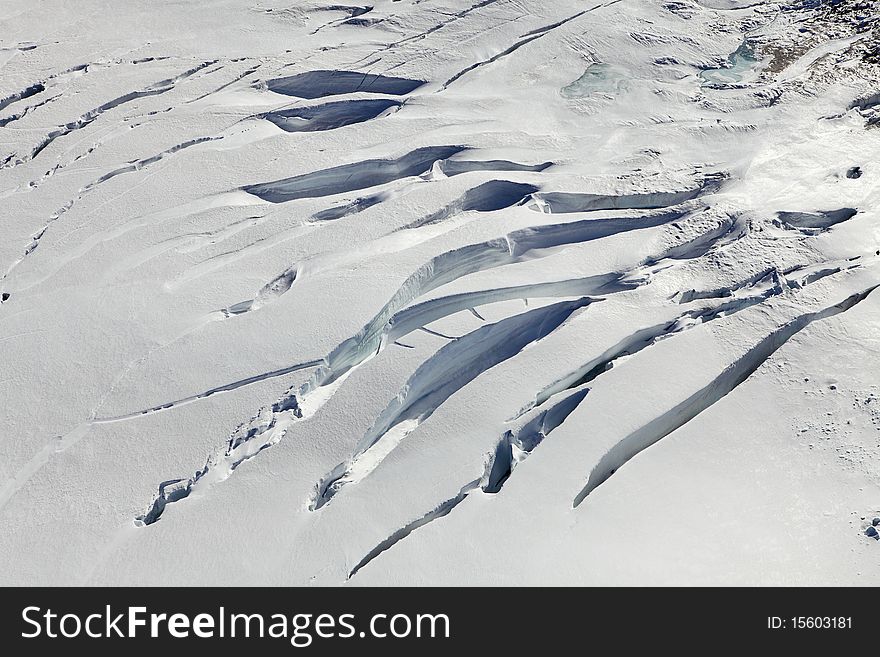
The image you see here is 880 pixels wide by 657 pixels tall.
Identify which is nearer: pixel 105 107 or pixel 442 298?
pixel 442 298

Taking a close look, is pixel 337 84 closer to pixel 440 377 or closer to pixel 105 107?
pixel 105 107

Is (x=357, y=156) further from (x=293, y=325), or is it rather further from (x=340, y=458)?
(x=340, y=458)

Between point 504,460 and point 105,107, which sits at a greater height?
point 105,107

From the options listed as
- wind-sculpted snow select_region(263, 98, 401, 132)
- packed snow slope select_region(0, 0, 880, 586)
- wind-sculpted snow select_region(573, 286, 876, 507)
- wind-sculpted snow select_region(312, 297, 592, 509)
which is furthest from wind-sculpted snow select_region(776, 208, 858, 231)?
wind-sculpted snow select_region(263, 98, 401, 132)

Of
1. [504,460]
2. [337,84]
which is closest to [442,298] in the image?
[504,460]

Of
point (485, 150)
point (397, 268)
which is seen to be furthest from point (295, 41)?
point (397, 268)

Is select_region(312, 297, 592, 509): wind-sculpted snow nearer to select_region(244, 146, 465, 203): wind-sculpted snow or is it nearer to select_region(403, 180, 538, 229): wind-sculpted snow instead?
select_region(403, 180, 538, 229): wind-sculpted snow
